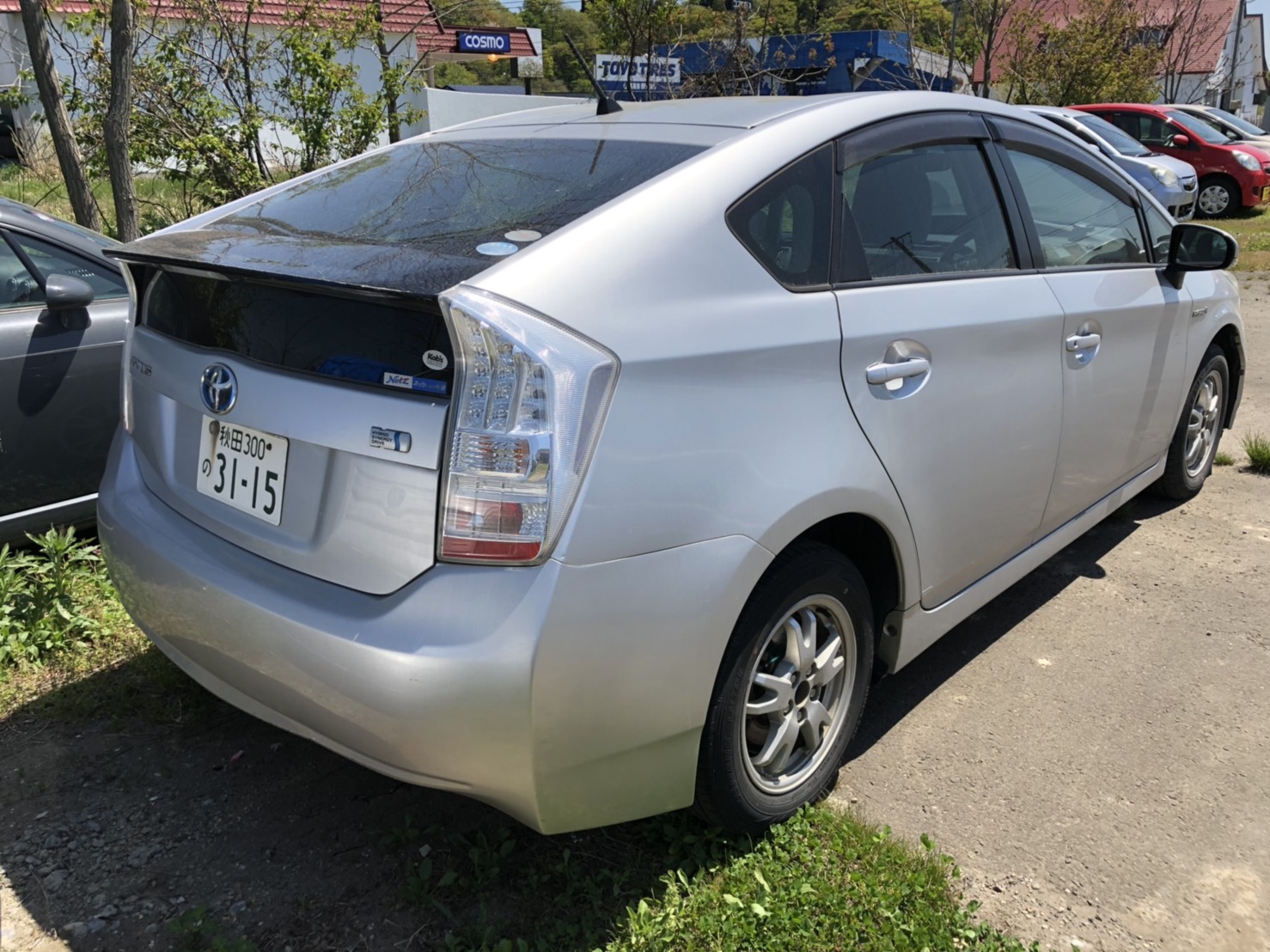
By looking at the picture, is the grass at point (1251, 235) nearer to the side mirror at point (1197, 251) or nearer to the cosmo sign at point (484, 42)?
the side mirror at point (1197, 251)

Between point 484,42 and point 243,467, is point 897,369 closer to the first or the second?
point 243,467

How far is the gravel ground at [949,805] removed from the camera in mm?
2344

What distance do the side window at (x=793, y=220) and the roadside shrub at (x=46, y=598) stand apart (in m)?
2.55

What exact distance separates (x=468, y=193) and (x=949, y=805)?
6.43ft

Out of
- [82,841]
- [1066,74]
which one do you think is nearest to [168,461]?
[82,841]

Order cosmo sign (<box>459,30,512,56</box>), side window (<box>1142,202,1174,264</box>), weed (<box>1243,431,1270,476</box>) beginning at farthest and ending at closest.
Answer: cosmo sign (<box>459,30,512,56</box>) < weed (<box>1243,431,1270,476</box>) < side window (<box>1142,202,1174,264</box>)

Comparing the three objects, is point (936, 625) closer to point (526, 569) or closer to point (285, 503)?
point (526, 569)

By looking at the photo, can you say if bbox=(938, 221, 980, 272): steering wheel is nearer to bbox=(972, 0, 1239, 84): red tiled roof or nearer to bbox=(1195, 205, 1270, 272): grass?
bbox=(1195, 205, 1270, 272): grass

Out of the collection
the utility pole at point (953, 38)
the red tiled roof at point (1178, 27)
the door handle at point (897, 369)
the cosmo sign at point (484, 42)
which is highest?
the red tiled roof at point (1178, 27)

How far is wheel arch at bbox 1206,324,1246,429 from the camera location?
15.2ft

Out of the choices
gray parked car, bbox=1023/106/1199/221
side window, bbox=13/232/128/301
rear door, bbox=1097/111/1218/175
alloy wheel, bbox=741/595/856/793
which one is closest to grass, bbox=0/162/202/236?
side window, bbox=13/232/128/301

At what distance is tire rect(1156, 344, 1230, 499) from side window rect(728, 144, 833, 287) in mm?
2621

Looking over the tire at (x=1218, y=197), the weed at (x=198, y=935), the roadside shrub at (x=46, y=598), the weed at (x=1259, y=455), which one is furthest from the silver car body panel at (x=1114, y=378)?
the tire at (x=1218, y=197)

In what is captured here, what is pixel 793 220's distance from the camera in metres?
2.43
